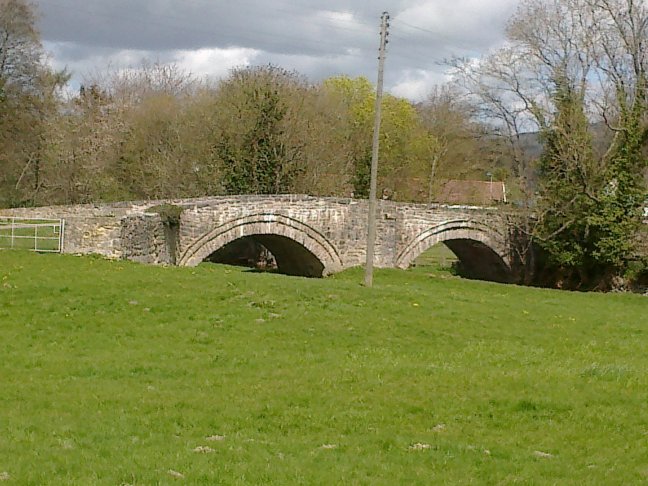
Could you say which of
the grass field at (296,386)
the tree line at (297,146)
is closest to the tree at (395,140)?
the tree line at (297,146)

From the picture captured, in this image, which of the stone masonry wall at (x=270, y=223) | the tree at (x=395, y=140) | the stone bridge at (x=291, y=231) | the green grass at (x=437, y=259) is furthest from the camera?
the tree at (x=395, y=140)

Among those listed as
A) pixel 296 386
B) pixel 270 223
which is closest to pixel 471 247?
pixel 270 223

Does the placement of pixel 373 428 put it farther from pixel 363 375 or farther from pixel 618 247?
pixel 618 247

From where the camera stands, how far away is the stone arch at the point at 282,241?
83.7 feet

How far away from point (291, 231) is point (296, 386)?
1837cm

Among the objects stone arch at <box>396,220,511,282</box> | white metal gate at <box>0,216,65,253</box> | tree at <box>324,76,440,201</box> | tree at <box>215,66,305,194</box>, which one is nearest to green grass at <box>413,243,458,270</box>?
stone arch at <box>396,220,511,282</box>

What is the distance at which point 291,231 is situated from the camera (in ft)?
92.2

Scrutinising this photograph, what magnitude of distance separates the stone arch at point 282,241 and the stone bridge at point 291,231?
3 centimetres

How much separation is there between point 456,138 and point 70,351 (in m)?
40.2

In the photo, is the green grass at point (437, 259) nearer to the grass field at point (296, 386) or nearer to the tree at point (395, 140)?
the tree at point (395, 140)

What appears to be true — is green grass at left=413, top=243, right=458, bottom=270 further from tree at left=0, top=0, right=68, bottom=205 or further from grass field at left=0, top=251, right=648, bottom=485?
grass field at left=0, top=251, right=648, bottom=485

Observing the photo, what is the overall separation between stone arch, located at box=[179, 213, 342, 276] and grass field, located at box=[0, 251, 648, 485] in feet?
22.5

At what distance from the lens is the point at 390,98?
51875mm

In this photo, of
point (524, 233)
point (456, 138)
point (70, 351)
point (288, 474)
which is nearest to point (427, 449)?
point (288, 474)
